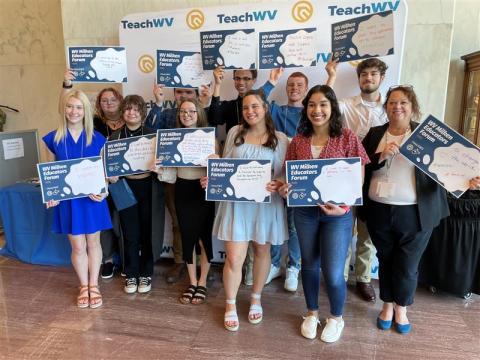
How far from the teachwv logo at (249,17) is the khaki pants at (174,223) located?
4.61 ft

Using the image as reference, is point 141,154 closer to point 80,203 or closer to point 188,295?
point 80,203

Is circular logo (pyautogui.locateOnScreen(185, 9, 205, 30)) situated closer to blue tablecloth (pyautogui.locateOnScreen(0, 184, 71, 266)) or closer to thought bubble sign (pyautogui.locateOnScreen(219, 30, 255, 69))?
thought bubble sign (pyautogui.locateOnScreen(219, 30, 255, 69))

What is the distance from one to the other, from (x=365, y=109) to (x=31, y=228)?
305 cm

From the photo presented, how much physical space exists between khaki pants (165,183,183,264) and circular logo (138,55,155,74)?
1.08m

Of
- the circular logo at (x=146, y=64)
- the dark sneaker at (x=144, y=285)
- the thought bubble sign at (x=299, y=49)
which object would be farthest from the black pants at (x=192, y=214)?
the circular logo at (x=146, y=64)

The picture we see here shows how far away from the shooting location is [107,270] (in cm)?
303

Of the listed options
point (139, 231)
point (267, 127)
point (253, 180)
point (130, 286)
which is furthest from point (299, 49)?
point (130, 286)

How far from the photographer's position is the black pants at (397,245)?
2.03 m

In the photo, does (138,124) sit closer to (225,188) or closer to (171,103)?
(171,103)

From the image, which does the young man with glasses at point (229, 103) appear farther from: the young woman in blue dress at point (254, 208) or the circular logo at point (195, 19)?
the circular logo at point (195, 19)

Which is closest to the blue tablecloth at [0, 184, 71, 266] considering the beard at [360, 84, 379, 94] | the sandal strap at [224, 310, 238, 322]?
the sandal strap at [224, 310, 238, 322]

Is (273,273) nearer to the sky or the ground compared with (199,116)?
nearer to the ground

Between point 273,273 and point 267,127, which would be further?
point 273,273

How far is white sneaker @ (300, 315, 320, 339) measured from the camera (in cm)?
219
